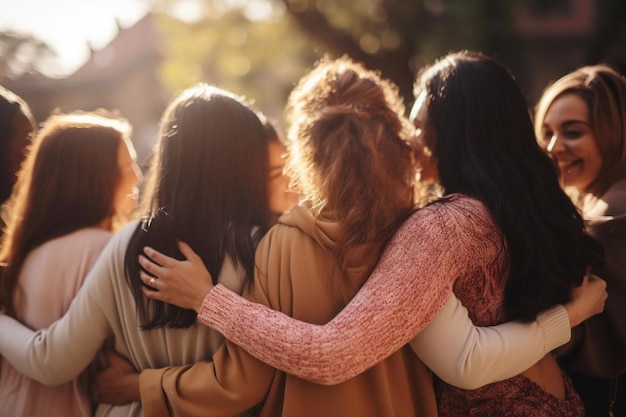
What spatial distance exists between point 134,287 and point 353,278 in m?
0.74

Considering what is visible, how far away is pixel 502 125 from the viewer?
2.06 meters

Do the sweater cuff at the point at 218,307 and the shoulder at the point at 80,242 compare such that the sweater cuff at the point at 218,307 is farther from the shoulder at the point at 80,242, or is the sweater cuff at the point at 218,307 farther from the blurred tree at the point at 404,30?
the blurred tree at the point at 404,30

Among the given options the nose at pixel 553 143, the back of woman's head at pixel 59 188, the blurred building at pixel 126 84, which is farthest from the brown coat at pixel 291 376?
the blurred building at pixel 126 84

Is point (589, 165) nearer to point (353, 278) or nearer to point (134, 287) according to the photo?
point (353, 278)

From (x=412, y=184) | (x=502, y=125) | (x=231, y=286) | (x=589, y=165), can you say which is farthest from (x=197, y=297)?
(x=589, y=165)

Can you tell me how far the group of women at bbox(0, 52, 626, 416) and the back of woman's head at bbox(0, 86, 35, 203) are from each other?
0.26 m

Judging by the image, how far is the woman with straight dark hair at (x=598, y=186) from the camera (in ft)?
7.39

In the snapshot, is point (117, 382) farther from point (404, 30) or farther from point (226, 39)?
point (226, 39)

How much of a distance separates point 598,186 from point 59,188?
2363 mm

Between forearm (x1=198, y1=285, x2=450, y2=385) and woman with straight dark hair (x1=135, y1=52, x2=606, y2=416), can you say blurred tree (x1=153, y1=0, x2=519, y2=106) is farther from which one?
forearm (x1=198, y1=285, x2=450, y2=385)

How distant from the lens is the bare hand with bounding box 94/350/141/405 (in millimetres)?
1982

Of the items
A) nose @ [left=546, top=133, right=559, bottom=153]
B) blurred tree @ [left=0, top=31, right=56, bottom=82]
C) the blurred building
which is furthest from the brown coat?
the blurred building

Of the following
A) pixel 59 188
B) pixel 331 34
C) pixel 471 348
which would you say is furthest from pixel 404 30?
pixel 471 348

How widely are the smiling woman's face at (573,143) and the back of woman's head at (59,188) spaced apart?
203 cm
